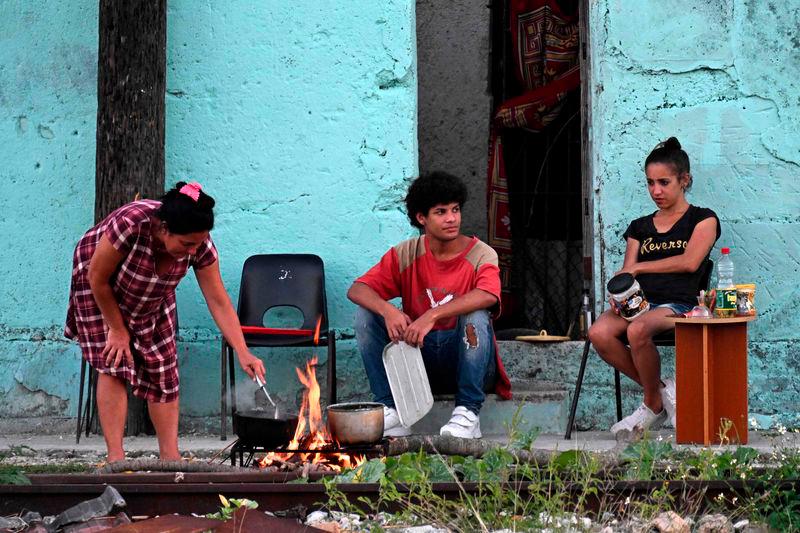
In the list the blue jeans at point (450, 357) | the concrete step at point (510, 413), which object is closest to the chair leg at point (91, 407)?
the blue jeans at point (450, 357)

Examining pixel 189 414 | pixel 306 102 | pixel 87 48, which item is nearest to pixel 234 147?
pixel 306 102

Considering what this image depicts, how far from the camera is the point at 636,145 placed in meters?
6.51

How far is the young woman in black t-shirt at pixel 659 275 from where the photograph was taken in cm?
577

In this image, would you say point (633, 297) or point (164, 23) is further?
point (164, 23)

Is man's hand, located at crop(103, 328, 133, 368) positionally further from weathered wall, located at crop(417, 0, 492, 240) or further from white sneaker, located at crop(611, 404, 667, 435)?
weathered wall, located at crop(417, 0, 492, 240)

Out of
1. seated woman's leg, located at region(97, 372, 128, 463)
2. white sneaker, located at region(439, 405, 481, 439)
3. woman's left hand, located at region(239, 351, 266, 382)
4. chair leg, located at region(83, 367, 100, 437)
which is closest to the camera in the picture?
woman's left hand, located at region(239, 351, 266, 382)

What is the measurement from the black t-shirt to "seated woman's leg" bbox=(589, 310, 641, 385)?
0.27m

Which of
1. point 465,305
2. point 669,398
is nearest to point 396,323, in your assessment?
point 465,305

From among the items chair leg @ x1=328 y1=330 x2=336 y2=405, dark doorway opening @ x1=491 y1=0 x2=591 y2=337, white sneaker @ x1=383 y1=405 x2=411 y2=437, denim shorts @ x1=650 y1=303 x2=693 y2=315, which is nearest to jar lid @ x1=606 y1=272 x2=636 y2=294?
denim shorts @ x1=650 y1=303 x2=693 y2=315

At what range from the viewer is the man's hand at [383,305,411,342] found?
5703 mm

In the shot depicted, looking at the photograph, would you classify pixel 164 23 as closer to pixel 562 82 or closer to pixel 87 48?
pixel 87 48

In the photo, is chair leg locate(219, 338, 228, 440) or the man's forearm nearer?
the man's forearm

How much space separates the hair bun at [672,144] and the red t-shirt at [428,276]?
3.59ft

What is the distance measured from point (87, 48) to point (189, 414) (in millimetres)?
2237
